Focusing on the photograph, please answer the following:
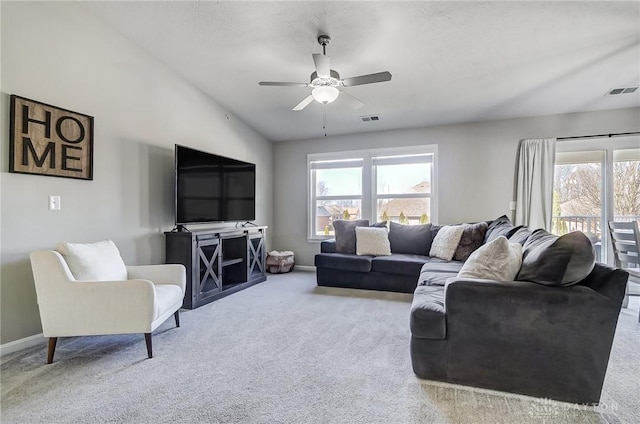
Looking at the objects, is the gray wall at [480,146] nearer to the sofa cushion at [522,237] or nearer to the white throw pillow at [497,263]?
the sofa cushion at [522,237]

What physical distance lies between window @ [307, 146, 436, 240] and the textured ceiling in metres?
0.96

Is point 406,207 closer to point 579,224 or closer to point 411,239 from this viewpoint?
point 411,239

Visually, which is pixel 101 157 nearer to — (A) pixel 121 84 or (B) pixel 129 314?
(A) pixel 121 84

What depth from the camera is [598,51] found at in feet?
9.36

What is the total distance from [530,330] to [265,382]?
160cm

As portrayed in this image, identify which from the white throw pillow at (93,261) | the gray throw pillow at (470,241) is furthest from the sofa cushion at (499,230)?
the white throw pillow at (93,261)

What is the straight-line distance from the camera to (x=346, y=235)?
4.48 meters

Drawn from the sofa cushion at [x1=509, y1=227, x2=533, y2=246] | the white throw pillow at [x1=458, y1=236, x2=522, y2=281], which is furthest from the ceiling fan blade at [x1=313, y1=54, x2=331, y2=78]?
the sofa cushion at [x1=509, y1=227, x2=533, y2=246]

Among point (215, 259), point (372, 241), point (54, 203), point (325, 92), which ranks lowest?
point (215, 259)

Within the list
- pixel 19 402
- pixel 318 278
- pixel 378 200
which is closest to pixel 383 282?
pixel 318 278

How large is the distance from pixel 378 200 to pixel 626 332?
10.8 ft

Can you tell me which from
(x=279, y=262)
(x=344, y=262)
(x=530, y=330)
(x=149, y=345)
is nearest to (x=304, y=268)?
(x=279, y=262)

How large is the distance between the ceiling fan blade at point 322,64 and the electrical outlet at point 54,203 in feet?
8.18

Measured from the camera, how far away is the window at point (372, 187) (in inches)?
193
